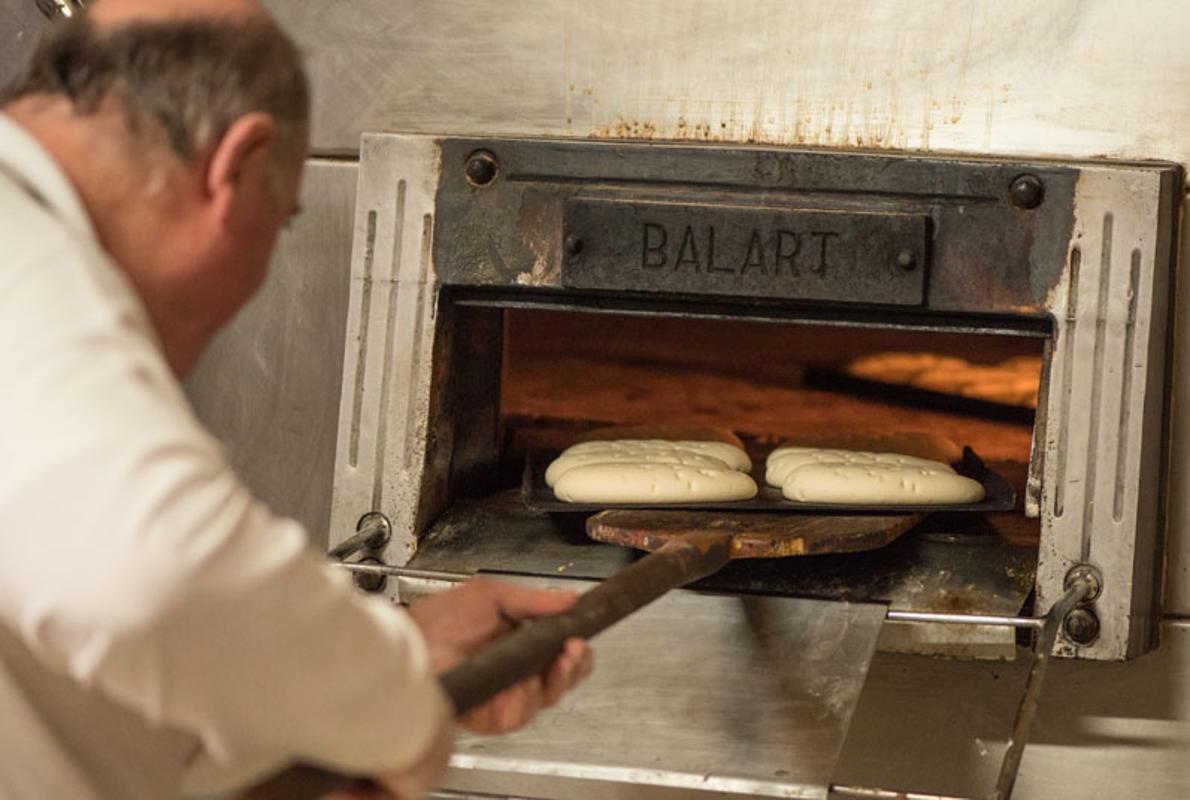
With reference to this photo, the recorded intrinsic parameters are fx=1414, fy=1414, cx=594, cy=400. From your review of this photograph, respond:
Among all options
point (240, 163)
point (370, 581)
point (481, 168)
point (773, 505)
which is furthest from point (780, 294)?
point (240, 163)

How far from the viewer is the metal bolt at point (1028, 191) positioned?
1.84 metres

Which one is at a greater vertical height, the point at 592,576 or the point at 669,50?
the point at 669,50

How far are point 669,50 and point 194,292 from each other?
43.3 inches

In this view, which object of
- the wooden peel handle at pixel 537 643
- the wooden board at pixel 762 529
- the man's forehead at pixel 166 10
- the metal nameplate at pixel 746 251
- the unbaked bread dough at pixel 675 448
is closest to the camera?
the wooden peel handle at pixel 537 643

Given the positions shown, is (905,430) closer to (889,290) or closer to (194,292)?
(889,290)

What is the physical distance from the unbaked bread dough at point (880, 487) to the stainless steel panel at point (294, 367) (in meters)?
0.72

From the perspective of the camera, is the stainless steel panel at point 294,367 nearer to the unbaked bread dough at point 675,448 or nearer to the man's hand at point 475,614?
the unbaked bread dough at point 675,448

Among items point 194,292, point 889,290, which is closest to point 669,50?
point 889,290

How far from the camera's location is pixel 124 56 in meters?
1.02

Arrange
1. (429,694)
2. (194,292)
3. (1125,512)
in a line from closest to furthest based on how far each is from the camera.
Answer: (429,694), (194,292), (1125,512)

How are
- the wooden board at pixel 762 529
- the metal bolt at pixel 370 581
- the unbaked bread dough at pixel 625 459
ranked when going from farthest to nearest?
the unbaked bread dough at pixel 625 459 < the metal bolt at pixel 370 581 < the wooden board at pixel 762 529

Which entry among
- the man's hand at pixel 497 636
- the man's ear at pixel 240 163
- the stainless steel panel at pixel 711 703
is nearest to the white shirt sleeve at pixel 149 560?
the man's ear at pixel 240 163

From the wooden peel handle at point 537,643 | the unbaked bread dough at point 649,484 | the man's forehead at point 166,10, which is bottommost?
the unbaked bread dough at point 649,484

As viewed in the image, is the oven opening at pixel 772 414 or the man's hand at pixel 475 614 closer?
the man's hand at pixel 475 614
